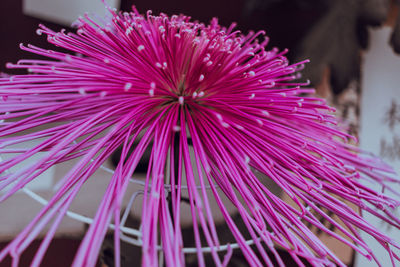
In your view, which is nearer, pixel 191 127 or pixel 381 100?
pixel 191 127

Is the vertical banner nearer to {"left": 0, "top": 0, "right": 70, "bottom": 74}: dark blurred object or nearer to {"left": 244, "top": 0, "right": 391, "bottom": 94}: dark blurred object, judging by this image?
{"left": 244, "top": 0, "right": 391, "bottom": 94}: dark blurred object

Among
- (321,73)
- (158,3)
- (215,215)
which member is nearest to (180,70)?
(215,215)

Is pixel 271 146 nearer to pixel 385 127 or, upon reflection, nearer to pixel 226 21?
pixel 385 127

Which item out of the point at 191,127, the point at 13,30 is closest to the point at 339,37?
the point at 191,127

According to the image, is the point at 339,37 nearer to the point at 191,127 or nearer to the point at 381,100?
the point at 381,100

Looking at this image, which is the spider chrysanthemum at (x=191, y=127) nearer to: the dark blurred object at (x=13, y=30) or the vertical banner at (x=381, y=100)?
the vertical banner at (x=381, y=100)

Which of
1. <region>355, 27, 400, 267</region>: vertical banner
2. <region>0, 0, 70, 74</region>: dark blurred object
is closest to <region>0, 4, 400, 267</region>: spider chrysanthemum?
<region>355, 27, 400, 267</region>: vertical banner

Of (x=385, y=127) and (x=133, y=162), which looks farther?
(x=385, y=127)

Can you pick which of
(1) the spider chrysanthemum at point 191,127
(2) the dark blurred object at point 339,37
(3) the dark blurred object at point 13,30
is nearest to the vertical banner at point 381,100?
(2) the dark blurred object at point 339,37
